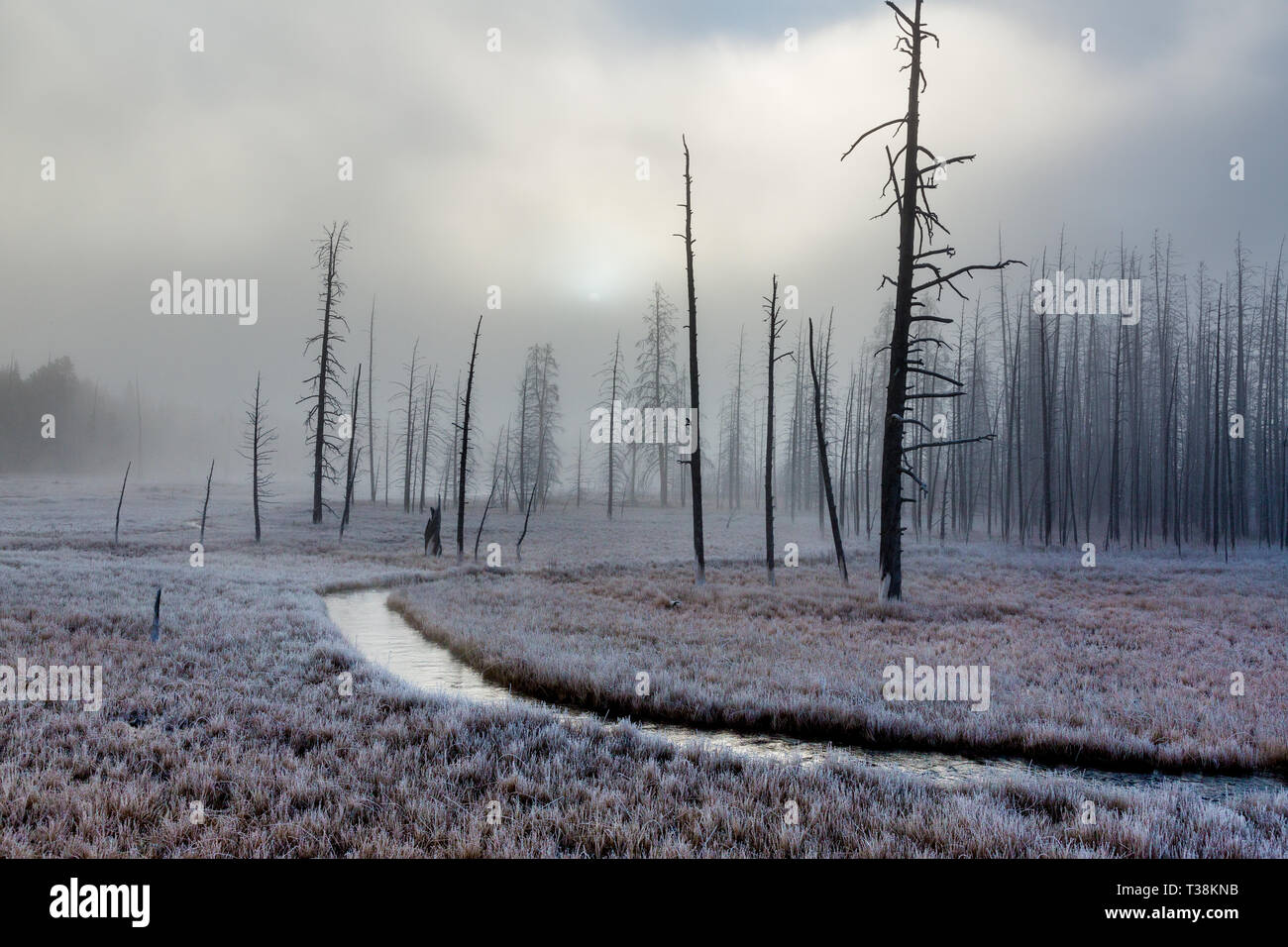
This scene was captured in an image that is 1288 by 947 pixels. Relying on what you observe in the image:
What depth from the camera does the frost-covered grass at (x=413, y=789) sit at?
4648 mm

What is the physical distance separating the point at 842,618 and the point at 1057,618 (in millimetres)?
5009

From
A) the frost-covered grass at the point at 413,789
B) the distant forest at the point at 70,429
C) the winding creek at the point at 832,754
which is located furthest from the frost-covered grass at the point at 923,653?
the distant forest at the point at 70,429

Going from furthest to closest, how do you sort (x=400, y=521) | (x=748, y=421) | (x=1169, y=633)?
(x=748, y=421) → (x=400, y=521) → (x=1169, y=633)

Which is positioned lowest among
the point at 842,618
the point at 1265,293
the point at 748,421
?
the point at 842,618

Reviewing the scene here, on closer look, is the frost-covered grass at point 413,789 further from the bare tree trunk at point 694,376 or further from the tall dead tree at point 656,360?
the tall dead tree at point 656,360

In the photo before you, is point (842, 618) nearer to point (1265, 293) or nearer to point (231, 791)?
point (231, 791)

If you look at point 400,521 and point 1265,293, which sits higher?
point 1265,293

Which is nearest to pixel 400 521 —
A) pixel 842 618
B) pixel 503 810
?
pixel 842 618

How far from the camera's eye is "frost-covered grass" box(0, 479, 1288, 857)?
4648mm

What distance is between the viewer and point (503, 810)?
5.32m

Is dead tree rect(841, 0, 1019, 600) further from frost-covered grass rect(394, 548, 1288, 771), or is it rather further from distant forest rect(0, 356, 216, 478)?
distant forest rect(0, 356, 216, 478)

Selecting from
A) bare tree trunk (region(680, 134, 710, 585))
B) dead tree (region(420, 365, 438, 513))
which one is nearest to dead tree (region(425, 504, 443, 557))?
bare tree trunk (region(680, 134, 710, 585))
